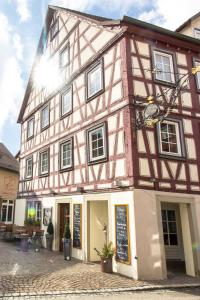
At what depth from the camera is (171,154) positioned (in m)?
9.50

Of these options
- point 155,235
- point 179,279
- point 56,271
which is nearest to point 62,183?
point 56,271

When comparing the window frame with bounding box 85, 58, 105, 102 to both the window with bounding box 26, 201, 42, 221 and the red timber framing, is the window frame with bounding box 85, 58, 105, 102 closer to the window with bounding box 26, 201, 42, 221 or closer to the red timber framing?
the red timber framing

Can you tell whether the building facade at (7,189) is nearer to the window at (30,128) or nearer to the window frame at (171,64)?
the window at (30,128)

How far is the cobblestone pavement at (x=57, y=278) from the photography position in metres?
6.84

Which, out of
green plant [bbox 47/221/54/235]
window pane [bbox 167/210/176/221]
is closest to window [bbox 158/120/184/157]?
window pane [bbox 167/210/176/221]

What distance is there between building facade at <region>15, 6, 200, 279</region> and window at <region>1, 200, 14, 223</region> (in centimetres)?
897

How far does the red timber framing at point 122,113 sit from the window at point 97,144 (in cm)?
23

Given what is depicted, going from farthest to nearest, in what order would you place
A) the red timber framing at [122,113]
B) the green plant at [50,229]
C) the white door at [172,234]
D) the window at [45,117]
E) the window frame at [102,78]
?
the window at [45,117], the green plant at [50,229], the white door at [172,234], the window frame at [102,78], the red timber framing at [122,113]

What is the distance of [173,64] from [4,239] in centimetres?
1272

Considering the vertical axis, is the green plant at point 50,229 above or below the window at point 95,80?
below

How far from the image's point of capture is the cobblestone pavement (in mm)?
6836

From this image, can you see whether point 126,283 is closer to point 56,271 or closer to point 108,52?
point 56,271

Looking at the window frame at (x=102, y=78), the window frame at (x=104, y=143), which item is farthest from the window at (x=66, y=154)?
the window frame at (x=102, y=78)

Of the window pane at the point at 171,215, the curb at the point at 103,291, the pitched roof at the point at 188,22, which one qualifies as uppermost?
the pitched roof at the point at 188,22
